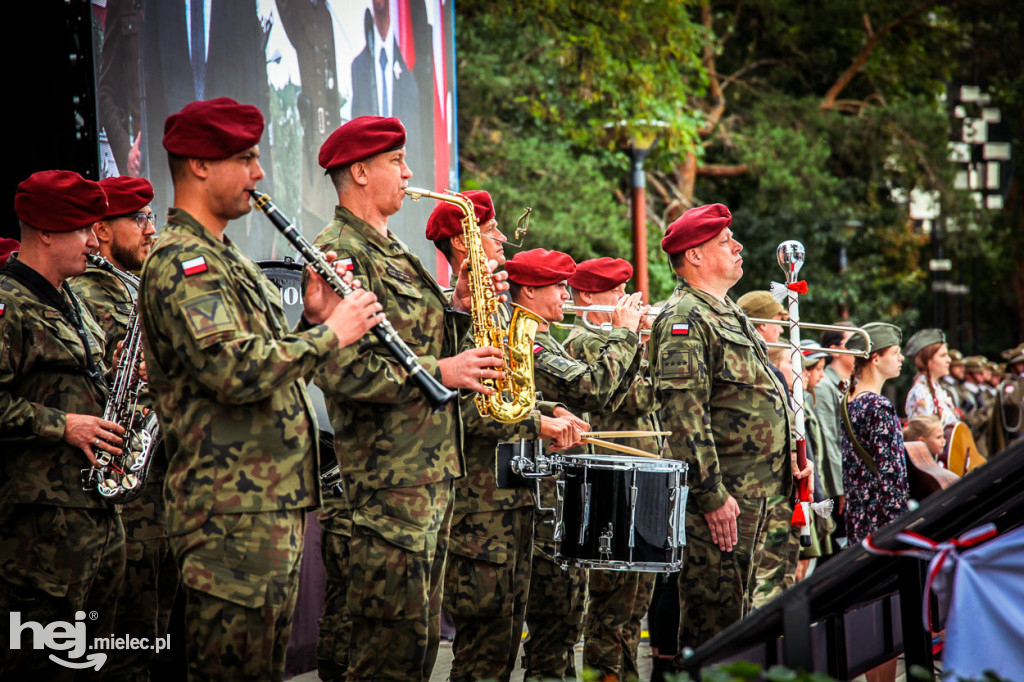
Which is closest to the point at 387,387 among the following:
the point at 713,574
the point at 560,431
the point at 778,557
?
the point at 560,431

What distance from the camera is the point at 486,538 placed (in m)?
5.63

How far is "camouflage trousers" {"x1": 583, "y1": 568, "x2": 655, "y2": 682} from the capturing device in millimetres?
6602

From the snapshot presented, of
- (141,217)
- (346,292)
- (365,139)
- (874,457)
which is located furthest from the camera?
(874,457)

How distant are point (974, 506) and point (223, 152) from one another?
2.64m

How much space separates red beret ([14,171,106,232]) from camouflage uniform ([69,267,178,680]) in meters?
0.74

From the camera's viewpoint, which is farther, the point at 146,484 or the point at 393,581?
the point at 146,484

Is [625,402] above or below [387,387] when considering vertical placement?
below

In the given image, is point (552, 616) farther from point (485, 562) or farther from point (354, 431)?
point (354, 431)

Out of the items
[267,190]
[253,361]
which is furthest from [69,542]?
[267,190]

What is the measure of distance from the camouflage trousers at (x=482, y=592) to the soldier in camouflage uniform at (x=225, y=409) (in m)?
1.76

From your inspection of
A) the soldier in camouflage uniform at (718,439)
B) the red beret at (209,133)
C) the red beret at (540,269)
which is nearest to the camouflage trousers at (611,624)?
the soldier in camouflage uniform at (718,439)

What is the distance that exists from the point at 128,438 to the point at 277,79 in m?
2.80

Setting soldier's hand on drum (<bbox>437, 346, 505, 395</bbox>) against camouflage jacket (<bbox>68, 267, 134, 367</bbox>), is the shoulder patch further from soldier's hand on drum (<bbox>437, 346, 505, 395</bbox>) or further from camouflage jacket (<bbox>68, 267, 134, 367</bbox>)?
camouflage jacket (<bbox>68, 267, 134, 367</bbox>)

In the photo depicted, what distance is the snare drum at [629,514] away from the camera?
5.46 m
